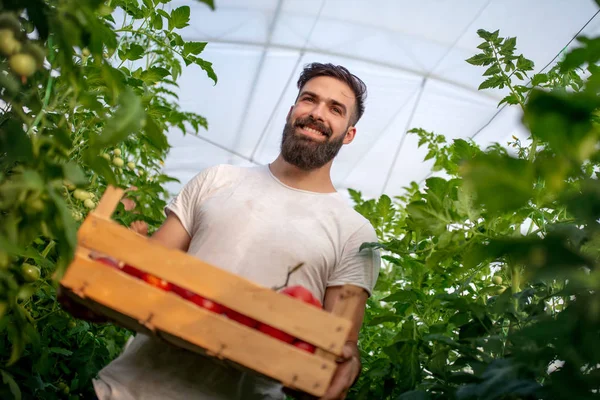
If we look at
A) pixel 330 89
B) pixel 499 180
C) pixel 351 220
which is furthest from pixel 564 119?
pixel 330 89

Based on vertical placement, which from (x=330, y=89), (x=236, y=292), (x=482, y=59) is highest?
(x=482, y=59)

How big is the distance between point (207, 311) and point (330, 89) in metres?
1.19

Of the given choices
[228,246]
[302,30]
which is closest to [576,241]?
[228,246]

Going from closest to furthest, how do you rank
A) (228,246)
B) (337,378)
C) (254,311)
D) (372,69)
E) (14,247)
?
(14,247), (254,311), (337,378), (228,246), (372,69)

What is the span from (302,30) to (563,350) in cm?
686

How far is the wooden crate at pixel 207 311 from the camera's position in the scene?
1172 mm

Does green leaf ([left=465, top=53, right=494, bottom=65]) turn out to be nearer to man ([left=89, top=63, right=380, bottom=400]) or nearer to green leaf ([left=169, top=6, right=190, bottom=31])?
man ([left=89, top=63, right=380, bottom=400])

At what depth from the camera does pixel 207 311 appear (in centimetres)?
118

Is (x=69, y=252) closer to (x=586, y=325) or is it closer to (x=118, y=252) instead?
(x=118, y=252)

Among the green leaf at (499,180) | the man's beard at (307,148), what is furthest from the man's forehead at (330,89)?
the green leaf at (499,180)

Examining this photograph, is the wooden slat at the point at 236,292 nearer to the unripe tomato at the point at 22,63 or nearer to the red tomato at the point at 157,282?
the red tomato at the point at 157,282

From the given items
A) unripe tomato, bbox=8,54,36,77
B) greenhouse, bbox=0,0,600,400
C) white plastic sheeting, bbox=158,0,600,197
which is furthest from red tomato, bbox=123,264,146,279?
white plastic sheeting, bbox=158,0,600,197

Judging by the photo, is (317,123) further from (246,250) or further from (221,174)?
(246,250)

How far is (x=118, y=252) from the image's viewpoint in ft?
3.95
